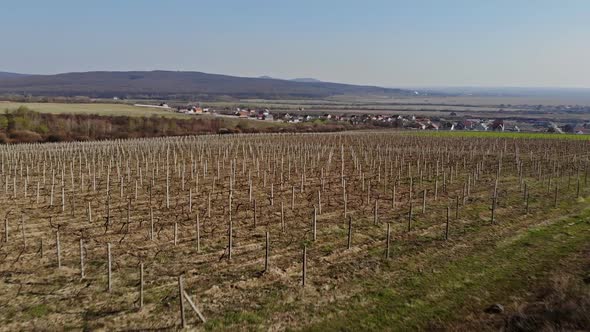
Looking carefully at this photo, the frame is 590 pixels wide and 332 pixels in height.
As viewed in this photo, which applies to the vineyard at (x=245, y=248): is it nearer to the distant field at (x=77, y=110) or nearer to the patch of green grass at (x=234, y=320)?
the patch of green grass at (x=234, y=320)

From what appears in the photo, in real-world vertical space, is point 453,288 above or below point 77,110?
below

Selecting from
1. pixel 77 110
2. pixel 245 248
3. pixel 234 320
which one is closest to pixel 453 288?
pixel 234 320

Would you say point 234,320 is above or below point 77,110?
below

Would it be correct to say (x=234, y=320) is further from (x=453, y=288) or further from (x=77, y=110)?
(x=77, y=110)

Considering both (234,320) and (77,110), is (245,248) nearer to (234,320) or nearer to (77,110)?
(234,320)

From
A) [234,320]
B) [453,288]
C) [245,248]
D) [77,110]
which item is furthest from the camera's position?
[77,110]

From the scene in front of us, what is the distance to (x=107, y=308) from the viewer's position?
911cm

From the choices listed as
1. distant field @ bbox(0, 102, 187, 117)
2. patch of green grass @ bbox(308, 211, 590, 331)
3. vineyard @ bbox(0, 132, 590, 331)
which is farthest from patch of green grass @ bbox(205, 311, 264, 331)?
A: distant field @ bbox(0, 102, 187, 117)

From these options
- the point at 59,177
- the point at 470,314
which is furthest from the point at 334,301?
the point at 59,177

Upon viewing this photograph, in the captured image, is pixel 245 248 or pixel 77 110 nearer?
pixel 245 248

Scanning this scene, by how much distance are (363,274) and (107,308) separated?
5429mm

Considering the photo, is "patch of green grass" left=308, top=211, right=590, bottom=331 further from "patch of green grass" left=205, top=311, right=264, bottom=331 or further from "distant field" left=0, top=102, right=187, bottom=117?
"distant field" left=0, top=102, right=187, bottom=117

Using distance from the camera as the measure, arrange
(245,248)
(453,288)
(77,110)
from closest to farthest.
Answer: (453,288) < (245,248) < (77,110)

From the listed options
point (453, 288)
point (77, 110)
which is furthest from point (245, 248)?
point (77, 110)
